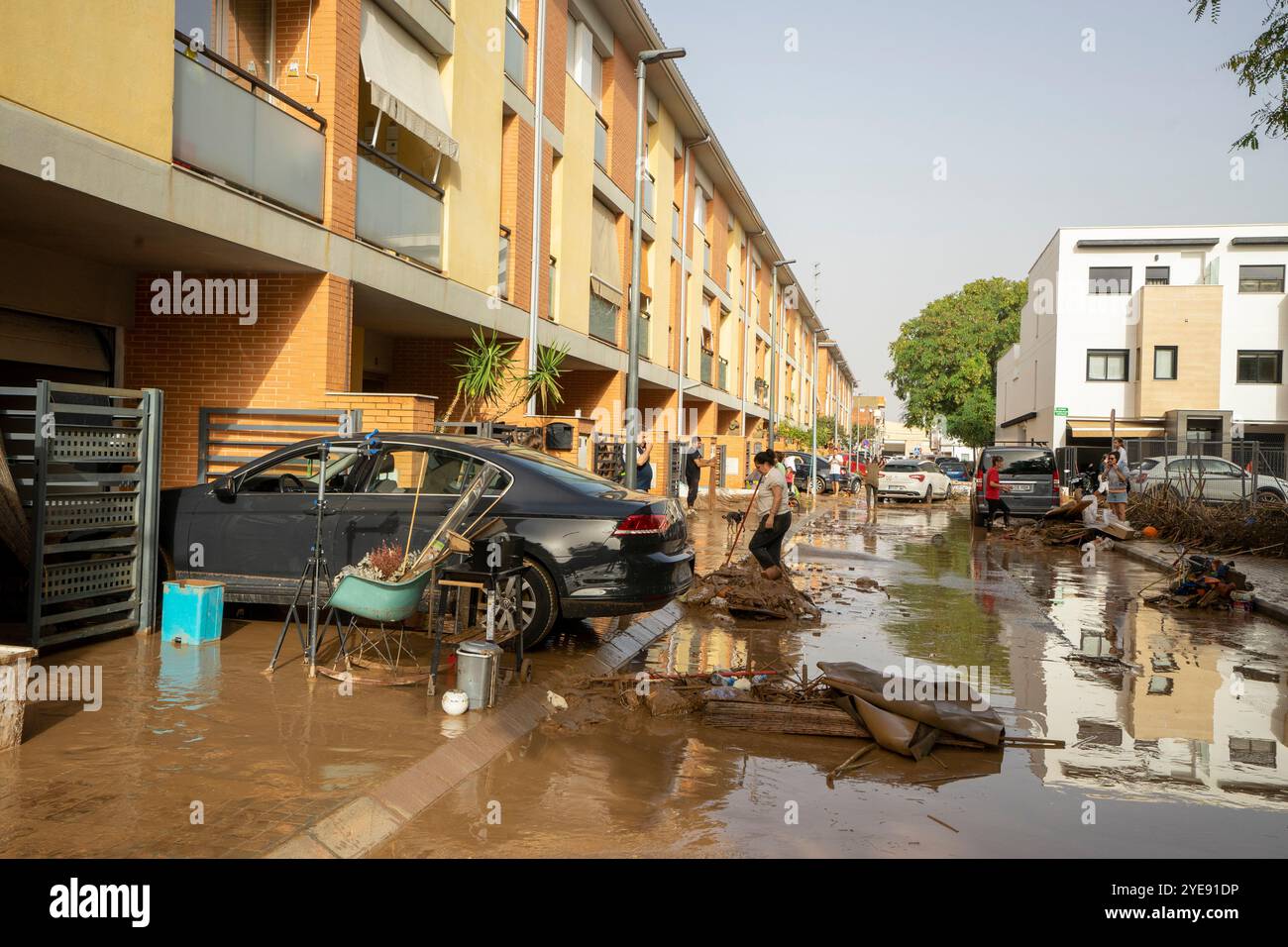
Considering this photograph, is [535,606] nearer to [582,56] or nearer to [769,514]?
[769,514]

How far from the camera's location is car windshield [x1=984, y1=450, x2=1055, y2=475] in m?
23.5

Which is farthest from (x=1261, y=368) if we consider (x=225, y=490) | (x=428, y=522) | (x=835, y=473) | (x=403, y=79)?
(x=225, y=490)

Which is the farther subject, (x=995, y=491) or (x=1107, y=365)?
(x=1107, y=365)

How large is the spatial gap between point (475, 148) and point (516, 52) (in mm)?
3078

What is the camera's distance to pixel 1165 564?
16.1 meters

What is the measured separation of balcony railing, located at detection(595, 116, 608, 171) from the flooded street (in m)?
15.7

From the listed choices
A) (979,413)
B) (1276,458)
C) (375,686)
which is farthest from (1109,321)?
(375,686)

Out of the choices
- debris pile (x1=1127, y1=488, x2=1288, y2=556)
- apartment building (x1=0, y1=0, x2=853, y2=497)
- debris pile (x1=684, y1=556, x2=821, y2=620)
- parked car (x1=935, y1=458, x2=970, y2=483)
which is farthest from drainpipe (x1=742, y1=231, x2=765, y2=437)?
debris pile (x1=684, y1=556, x2=821, y2=620)

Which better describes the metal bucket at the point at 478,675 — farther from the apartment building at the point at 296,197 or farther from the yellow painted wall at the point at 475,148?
the yellow painted wall at the point at 475,148

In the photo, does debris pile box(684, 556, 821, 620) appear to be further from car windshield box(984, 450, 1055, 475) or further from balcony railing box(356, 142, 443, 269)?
car windshield box(984, 450, 1055, 475)

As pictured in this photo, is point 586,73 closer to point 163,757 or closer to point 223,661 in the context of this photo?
point 223,661
